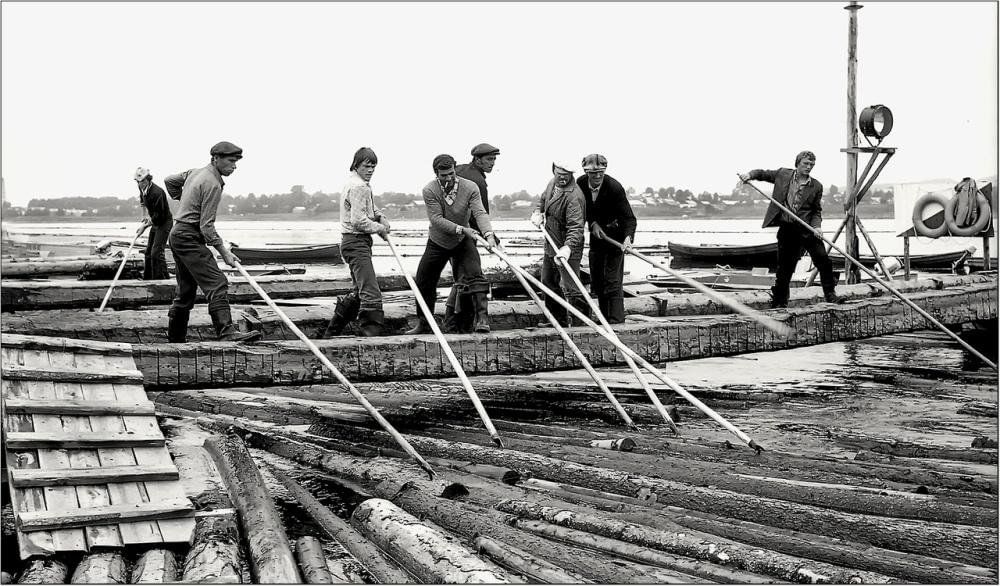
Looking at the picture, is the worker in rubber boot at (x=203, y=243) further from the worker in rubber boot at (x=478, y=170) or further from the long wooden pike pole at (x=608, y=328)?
the long wooden pike pole at (x=608, y=328)

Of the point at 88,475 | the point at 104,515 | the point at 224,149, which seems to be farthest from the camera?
the point at 224,149

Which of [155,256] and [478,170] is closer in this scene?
[478,170]

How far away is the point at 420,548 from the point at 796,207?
7496 millimetres

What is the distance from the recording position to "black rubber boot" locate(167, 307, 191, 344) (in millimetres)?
8180

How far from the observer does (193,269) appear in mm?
8031

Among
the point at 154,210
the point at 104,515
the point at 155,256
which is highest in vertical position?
the point at 154,210

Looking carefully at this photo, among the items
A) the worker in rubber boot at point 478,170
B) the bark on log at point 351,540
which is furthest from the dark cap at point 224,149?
the bark on log at point 351,540

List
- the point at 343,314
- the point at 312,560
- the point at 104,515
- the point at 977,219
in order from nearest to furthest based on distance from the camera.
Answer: the point at 312,560
the point at 104,515
the point at 343,314
the point at 977,219

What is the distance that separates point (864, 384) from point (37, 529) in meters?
9.00

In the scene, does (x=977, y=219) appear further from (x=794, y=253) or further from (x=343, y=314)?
(x=343, y=314)

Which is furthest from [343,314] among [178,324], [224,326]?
[178,324]

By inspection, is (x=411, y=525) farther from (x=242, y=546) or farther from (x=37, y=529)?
(x=37, y=529)

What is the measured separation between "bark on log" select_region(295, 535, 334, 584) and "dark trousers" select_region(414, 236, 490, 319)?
4.26m

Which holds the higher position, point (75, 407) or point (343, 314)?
point (343, 314)
